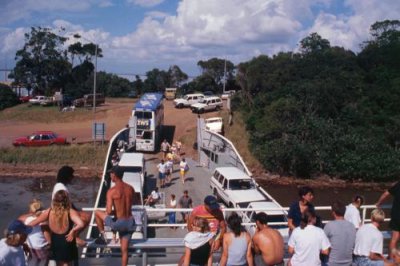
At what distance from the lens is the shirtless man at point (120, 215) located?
288 inches

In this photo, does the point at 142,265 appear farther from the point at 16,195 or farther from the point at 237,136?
the point at 237,136

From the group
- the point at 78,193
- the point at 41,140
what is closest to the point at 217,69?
the point at 41,140

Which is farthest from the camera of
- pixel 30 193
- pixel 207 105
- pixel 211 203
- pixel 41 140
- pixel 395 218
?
pixel 207 105

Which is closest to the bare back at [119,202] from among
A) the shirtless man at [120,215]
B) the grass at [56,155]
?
the shirtless man at [120,215]

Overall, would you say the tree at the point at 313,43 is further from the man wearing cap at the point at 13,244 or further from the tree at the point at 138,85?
the man wearing cap at the point at 13,244

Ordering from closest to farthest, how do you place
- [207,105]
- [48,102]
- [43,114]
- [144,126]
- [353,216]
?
[353,216], [144,126], [207,105], [43,114], [48,102]

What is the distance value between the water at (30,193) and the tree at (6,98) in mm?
27958

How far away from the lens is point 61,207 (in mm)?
6496

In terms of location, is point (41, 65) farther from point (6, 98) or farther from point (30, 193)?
point (30, 193)

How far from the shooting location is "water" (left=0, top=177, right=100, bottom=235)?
94.5 feet

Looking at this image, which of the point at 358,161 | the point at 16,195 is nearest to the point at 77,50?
the point at 16,195

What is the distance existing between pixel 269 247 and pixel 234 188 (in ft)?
45.2

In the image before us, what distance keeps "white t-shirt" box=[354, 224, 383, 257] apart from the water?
2265 centimetres

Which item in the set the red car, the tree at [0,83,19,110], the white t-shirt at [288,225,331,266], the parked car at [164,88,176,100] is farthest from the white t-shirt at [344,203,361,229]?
the tree at [0,83,19,110]
